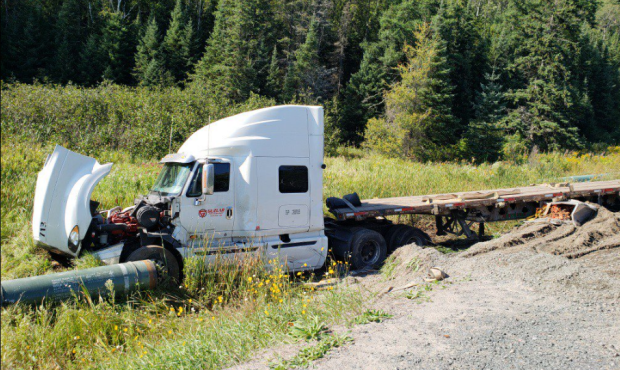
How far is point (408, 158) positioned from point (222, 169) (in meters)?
31.2

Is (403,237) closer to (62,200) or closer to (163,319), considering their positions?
(163,319)

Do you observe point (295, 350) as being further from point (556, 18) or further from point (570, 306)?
point (556, 18)

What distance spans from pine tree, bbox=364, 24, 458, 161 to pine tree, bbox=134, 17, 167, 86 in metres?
22.0

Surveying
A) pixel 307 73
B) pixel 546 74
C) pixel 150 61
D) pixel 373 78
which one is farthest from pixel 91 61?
pixel 546 74

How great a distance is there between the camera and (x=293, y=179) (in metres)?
8.59

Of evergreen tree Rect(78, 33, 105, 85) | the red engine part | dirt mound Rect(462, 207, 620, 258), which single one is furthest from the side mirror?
evergreen tree Rect(78, 33, 105, 85)

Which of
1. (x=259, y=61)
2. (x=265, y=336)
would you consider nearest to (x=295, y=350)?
(x=265, y=336)

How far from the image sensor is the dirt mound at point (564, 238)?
934cm

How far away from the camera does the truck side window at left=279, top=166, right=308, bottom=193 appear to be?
8461 mm

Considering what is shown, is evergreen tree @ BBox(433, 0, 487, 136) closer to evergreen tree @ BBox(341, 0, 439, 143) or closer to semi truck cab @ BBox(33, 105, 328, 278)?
evergreen tree @ BBox(341, 0, 439, 143)

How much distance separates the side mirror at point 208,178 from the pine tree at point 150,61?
1529 inches

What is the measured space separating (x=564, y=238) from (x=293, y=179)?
643 cm

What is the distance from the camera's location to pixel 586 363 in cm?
447

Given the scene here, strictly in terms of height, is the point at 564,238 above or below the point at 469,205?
below
